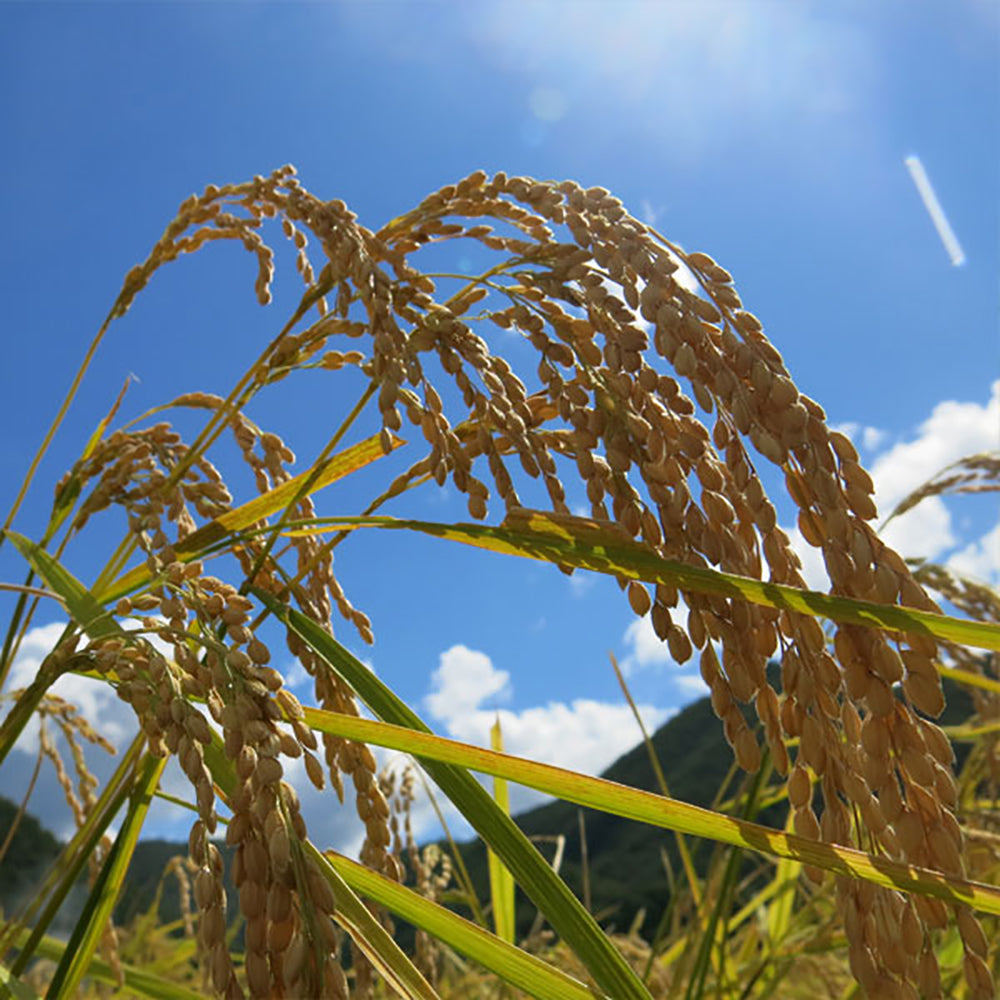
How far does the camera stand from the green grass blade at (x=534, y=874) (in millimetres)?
755

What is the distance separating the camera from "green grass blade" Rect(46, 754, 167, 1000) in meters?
0.94

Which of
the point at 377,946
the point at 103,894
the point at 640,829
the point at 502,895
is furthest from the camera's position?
the point at 640,829

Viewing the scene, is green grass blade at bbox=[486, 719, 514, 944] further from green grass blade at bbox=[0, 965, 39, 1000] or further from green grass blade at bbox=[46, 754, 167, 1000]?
green grass blade at bbox=[0, 965, 39, 1000]

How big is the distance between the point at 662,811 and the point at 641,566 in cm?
20

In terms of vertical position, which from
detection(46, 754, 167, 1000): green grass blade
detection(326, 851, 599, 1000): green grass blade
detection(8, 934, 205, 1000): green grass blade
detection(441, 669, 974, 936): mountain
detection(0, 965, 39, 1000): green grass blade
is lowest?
detection(8, 934, 205, 1000): green grass blade

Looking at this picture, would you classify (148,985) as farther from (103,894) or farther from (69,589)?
(69,589)

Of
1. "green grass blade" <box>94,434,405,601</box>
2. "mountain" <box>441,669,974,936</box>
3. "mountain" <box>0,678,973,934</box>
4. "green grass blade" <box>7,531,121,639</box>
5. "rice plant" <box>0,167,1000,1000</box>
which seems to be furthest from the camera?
"mountain" <box>0,678,973,934</box>

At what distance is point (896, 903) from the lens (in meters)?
0.75

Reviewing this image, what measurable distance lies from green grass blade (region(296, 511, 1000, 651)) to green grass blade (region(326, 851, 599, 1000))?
0.32m

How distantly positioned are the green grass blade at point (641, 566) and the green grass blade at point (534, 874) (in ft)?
0.61

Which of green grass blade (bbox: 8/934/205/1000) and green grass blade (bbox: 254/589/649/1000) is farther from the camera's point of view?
green grass blade (bbox: 8/934/205/1000)

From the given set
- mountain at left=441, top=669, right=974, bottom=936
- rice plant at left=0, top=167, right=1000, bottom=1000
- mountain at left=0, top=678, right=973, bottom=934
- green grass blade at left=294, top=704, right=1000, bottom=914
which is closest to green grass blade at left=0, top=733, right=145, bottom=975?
rice plant at left=0, top=167, right=1000, bottom=1000

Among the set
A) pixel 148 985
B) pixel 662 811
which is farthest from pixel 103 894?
pixel 662 811

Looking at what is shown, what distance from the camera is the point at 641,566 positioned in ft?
2.68
